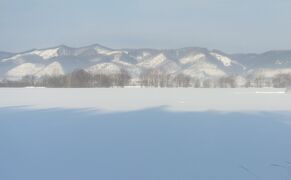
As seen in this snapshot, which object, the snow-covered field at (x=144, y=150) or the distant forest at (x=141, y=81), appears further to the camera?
the distant forest at (x=141, y=81)

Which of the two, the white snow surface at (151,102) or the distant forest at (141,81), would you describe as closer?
the white snow surface at (151,102)

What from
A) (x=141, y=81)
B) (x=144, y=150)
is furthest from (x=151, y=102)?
(x=141, y=81)

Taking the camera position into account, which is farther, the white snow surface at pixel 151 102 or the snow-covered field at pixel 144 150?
the white snow surface at pixel 151 102

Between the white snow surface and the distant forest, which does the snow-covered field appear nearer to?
the white snow surface

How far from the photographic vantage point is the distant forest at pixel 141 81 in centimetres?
8175

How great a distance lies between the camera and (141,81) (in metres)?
90.9

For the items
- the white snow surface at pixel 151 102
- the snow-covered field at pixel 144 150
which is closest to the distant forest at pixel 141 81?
the white snow surface at pixel 151 102

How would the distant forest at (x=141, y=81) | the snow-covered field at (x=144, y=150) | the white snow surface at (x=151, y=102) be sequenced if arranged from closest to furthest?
the snow-covered field at (x=144, y=150) < the white snow surface at (x=151, y=102) < the distant forest at (x=141, y=81)

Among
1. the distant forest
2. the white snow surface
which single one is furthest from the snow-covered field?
the distant forest

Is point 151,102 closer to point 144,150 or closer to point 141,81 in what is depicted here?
point 144,150

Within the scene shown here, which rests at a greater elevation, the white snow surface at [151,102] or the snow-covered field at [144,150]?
the snow-covered field at [144,150]

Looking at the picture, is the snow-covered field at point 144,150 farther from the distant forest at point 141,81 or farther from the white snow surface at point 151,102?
the distant forest at point 141,81

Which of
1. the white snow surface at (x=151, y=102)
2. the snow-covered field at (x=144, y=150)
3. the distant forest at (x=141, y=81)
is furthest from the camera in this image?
the distant forest at (x=141, y=81)

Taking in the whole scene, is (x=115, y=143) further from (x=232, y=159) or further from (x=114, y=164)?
(x=232, y=159)
